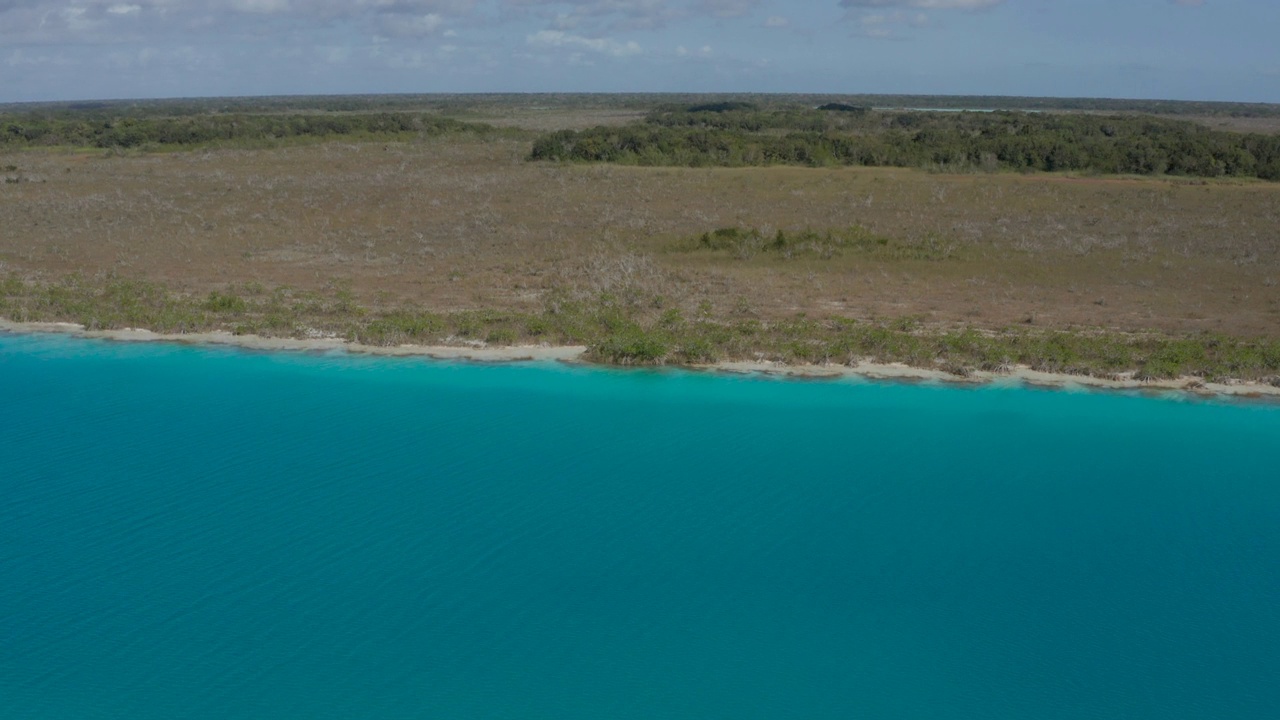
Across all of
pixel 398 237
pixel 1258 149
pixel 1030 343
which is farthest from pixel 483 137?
pixel 1030 343

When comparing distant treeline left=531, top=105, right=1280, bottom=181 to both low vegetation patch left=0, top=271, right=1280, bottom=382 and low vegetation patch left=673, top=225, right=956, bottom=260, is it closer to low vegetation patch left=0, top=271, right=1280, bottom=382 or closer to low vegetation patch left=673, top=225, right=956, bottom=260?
low vegetation patch left=673, top=225, right=956, bottom=260

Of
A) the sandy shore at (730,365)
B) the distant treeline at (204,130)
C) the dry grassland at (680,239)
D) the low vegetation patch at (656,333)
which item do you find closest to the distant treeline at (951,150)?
the dry grassland at (680,239)

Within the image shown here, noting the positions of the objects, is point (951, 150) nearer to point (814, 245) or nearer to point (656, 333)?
point (814, 245)

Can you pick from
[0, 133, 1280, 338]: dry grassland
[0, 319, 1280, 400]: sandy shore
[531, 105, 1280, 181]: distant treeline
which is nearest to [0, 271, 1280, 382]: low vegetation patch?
[0, 319, 1280, 400]: sandy shore

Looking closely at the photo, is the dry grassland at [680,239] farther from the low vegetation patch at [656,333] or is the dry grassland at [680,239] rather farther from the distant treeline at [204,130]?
the distant treeline at [204,130]

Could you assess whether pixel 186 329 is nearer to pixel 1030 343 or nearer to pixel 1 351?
pixel 1 351

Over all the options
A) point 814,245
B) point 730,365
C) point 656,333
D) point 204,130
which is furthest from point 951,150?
point 204,130
